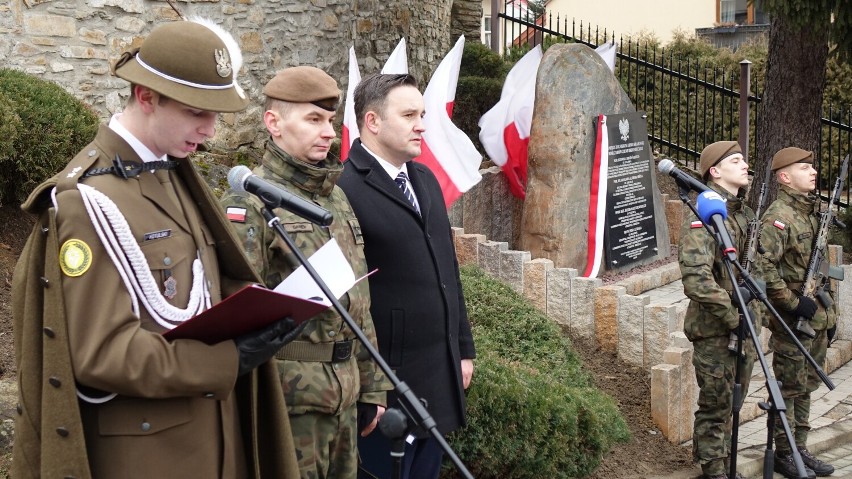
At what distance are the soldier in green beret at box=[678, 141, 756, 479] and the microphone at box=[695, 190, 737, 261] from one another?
0.90 metres

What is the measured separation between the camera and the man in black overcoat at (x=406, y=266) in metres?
4.12

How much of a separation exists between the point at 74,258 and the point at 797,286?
5.26 meters

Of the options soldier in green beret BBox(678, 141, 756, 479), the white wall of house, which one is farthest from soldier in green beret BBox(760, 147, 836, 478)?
the white wall of house

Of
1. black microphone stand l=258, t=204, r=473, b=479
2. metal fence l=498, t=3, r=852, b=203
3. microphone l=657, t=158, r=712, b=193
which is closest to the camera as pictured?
black microphone stand l=258, t=204, r=473, b=479

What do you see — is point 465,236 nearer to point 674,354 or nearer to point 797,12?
point 674,354

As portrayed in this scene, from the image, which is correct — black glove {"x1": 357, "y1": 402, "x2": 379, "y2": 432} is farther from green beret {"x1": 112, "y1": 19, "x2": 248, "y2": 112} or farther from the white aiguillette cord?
green beret {"x1": 112, "y1": 19, "x2": 248, "y2": 112}

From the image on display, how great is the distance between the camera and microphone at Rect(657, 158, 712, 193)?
493 centimetres

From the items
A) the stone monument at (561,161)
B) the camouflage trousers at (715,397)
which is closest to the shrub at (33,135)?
the camouflage trousers at (715,397)

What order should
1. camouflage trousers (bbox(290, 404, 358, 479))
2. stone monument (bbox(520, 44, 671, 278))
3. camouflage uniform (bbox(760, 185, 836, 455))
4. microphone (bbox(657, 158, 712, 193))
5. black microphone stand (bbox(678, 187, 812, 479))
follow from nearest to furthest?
camouflage trousers (bbox(290, 404, 358, 479)) < black microphone stand (bbox(678, 187, 812, 479)) < microphone (bbox(657, 158, 712, 193)) < camouflage uniform (bbox(760, 185, 836, 455)) < stone monument (bbox(520, 44, 671, 278))

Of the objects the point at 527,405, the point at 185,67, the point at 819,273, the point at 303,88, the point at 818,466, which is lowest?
the point at 818,466

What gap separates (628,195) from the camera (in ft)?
31.8

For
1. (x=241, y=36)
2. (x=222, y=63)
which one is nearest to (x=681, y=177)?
(x=222, y=63)

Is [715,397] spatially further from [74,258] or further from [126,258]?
[74,258]

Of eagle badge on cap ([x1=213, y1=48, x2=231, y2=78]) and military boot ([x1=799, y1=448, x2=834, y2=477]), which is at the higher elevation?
eagle badge on cap ([x1=213, y1=48, x2=231, y2=78])
